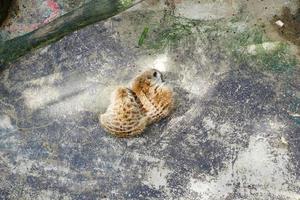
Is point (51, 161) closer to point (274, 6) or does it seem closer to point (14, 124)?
point (14, 124)

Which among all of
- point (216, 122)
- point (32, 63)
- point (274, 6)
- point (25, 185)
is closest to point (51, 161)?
point (25, 185)

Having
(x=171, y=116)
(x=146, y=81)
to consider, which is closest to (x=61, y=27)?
(x=146, y=81)

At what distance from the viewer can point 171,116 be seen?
534 centimetres

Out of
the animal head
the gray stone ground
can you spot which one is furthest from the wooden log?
the animal head

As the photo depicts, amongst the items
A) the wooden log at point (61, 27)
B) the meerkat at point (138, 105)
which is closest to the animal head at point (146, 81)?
the meerkat at point (138, 105)

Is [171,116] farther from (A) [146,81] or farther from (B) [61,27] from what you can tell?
(B) [61,27]

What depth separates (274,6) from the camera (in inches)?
215

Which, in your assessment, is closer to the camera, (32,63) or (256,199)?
(256,199)

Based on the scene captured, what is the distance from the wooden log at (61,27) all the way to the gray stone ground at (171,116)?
2.8 inches

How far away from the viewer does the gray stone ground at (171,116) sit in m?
5.23

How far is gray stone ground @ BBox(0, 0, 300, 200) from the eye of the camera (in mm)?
5230

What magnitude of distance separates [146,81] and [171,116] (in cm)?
41

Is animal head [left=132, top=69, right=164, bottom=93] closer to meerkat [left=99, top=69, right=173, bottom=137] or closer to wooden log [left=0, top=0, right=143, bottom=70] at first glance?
meerkat [left=99, top=69, right=173, bottom=137]

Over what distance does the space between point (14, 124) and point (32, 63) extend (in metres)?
0.53
